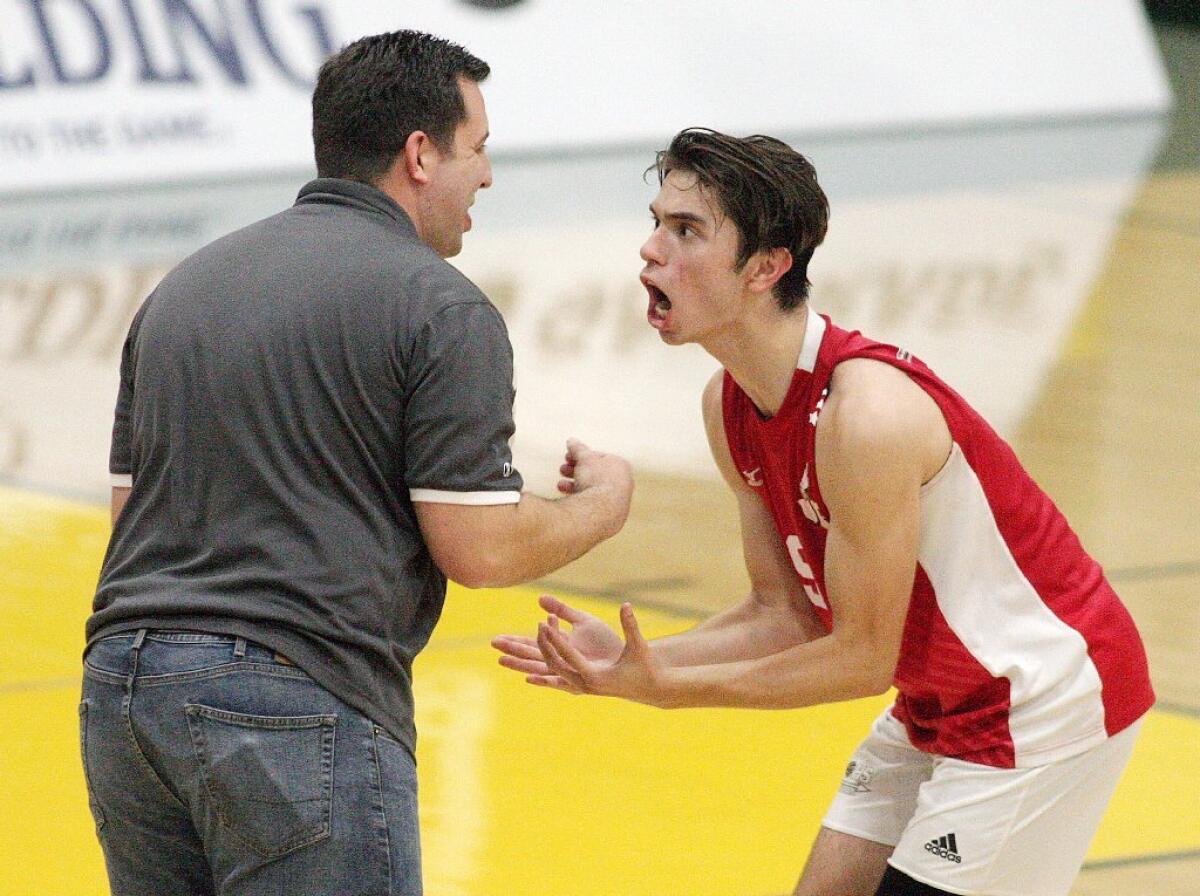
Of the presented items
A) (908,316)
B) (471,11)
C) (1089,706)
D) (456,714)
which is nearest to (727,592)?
(456,714)

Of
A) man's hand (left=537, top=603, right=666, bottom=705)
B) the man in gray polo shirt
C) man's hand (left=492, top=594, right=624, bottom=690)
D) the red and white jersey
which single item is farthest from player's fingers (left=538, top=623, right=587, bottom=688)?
the red and white jersey

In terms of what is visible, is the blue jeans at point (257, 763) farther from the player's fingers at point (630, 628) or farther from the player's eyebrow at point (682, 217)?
the player's eyebrow at point (682, 217)

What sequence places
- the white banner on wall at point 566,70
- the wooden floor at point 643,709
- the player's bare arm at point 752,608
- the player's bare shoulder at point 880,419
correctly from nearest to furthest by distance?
the player's bare shoulder at point 880,419 → the player's bare arm at point 752,608 → the wooden floor at point 643,709 → the white banner on wall at point 566,70

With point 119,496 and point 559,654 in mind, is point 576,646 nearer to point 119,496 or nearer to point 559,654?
point 559,654

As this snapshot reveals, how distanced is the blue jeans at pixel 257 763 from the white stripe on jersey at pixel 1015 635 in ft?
3.53

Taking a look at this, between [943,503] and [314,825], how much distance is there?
123cm

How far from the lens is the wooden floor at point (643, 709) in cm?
508

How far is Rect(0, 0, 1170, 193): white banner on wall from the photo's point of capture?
15.0 m

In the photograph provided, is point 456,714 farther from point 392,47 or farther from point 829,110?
point 829,110

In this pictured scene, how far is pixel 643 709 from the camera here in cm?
620

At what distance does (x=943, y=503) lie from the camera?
3633mm

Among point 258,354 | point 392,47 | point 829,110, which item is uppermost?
point 392,47

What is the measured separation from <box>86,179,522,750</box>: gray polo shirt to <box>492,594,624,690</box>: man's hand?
0.52m

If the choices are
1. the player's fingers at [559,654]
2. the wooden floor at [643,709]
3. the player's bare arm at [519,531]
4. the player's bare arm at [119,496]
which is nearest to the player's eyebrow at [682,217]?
the player's bare arm at [519,531]
